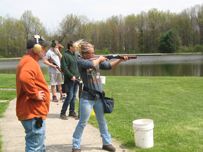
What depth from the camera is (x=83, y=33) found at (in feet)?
158

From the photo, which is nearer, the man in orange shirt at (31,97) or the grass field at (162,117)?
the man in orange shirt at (31,97)

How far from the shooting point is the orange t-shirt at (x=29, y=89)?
9.86ft

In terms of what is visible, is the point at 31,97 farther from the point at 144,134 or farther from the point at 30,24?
the point at 30,24

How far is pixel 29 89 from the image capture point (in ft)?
9.90

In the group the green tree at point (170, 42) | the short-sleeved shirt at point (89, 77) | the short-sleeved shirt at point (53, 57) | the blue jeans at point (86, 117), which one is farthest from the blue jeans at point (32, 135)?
the green tree at point (170, 42)

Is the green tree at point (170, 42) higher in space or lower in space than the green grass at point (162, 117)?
higher

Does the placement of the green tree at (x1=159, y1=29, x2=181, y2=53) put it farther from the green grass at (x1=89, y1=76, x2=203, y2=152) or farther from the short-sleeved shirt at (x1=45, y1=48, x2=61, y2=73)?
the short-sleeved shirt at (x1=45, y1=48, x2=61, y2=73)

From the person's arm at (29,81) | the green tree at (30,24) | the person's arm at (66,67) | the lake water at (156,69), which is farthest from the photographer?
the green tree at (30,24)

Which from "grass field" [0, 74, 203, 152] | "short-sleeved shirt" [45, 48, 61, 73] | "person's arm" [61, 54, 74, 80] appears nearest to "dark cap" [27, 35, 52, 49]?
"grass field" [0, 74, 203, 152]

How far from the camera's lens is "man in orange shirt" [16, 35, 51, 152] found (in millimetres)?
3023

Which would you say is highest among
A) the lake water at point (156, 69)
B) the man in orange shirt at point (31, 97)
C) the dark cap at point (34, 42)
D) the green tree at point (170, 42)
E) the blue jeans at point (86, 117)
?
the green tree at point (170, 42)

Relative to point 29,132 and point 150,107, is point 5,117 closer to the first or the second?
point 29,132

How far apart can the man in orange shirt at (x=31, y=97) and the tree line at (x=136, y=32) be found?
7644 centimetres

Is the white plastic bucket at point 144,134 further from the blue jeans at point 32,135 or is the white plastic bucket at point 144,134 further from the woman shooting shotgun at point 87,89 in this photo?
the blue jeans at point 32,135
